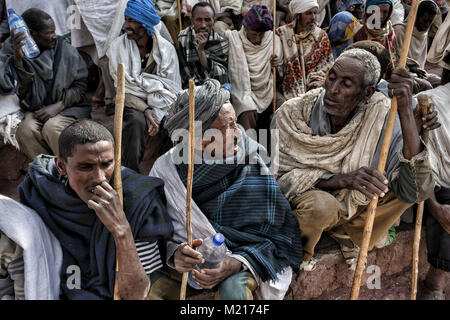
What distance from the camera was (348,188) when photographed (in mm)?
3000

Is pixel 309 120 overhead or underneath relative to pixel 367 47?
underneath

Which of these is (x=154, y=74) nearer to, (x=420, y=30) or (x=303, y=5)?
(x=303, y=5)

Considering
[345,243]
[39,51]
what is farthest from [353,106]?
[39,51]

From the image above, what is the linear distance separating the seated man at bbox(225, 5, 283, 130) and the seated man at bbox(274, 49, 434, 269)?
165 centimetres

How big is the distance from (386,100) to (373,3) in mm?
2618

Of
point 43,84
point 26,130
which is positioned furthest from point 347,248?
point 43,84

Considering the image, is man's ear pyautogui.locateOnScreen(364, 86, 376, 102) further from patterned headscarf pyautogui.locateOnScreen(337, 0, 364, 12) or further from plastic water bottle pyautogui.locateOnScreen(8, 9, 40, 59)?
patterned headscarf pyautogui.locateOnScreen(337, 0, 364, 12)

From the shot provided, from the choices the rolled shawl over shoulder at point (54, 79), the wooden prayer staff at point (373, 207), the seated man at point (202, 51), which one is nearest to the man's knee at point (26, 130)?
the rolled shawl over shoulder at point (54, 79)

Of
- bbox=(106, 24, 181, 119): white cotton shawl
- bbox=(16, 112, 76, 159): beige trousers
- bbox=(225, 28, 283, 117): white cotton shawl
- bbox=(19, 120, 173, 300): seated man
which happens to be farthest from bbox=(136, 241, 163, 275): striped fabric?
bbox=(225, 28, 283, 117): white cotton shawl

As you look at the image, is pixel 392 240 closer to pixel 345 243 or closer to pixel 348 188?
pixel 345 243

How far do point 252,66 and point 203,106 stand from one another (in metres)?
2.77

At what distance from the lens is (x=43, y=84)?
14.0 ft

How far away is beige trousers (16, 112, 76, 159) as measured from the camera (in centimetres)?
408

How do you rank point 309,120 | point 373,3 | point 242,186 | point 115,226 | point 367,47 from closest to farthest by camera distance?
1. point 115,226
2. point 242,186
3. point 309,120
4. point 367,47
5. point 373,3
